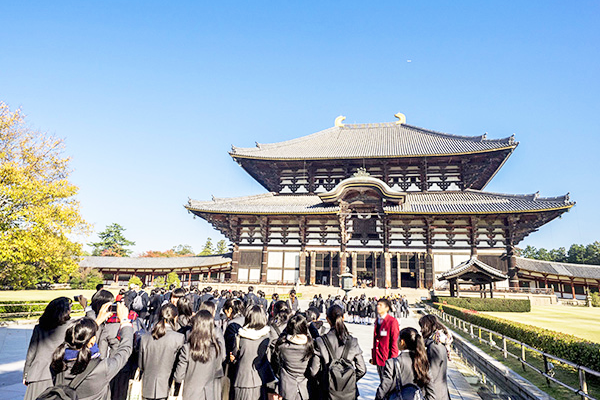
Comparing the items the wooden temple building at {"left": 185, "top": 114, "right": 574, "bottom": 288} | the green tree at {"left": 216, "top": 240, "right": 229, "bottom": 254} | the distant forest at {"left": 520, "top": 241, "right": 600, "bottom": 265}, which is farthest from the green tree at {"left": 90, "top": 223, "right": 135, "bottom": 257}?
the distant forest at {"left": 520, "top": 241, "right": 600, "bottom": 265}

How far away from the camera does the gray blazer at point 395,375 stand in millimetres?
3326

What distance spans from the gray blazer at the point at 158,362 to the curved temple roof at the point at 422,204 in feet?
76.6

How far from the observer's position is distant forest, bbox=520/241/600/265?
52.6 m

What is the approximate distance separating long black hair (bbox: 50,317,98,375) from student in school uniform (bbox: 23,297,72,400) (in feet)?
3.96

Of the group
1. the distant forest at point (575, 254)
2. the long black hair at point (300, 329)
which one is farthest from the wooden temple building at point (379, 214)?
the distant forest at point (575, 254)

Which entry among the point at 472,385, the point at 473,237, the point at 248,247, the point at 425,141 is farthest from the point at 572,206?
the point at 248,247

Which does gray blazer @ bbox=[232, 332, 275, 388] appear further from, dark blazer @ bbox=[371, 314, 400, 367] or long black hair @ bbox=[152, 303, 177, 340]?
dark blazer @ bbox=[371, 314, 400, 367]

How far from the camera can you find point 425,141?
3303cm

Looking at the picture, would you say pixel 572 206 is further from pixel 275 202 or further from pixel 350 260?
pixel 275 202

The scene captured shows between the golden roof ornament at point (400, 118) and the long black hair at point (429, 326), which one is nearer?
the long black hair at point (429, 326)

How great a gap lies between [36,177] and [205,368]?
16.2m

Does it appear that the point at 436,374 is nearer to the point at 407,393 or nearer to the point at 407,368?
the point at 407,368

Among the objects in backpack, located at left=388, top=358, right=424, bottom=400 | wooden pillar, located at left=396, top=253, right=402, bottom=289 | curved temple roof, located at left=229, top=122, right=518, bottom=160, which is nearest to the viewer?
backpack, located at left=388, top=358, right=424, bottom=400

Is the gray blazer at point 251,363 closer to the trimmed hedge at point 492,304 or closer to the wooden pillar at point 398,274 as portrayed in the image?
the trimmed hedge at point 492,304
